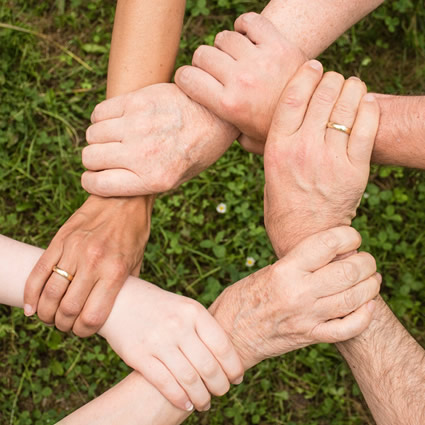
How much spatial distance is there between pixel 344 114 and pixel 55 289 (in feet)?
4.18

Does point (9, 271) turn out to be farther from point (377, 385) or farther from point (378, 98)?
point (378, 98)

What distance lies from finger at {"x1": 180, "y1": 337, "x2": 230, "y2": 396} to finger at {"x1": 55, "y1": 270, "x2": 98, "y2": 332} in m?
0.43

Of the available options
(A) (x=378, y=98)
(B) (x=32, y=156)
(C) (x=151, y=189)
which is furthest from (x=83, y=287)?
(B) (x=32, y=156)

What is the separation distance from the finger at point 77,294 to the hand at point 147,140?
394 millimetres

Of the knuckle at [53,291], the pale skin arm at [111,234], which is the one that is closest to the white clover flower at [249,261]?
the pale skin arm at [111,234]

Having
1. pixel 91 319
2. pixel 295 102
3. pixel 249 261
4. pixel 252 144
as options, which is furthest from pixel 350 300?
pixel 249 261

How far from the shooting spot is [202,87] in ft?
7.44

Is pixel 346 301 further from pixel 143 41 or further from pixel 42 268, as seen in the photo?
pixel 143 41

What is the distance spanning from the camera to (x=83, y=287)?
213 centimetres

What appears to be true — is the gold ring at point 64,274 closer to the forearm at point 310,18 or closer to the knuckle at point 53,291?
the knuckle at point 53,291

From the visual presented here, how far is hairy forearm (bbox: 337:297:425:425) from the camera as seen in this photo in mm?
1891

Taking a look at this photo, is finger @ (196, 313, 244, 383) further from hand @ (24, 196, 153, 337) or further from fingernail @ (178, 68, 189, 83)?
fingernail @ (178, 68, 189, 83)

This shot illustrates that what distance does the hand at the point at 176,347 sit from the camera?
79.4 inches

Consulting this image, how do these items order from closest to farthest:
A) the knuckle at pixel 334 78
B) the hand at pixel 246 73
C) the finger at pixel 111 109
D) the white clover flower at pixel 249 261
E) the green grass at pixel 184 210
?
1. the knuckle at pixel 334 78
2. the hand at pixel 246 73
3. the finger at pixel 111 109
4. the green grass at pixel 184 210
5. the white clover flower at pixel 249 261
